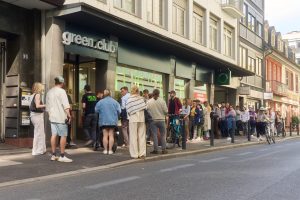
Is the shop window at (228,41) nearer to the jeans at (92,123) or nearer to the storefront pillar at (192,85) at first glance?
the storefront pillar at (192,85)

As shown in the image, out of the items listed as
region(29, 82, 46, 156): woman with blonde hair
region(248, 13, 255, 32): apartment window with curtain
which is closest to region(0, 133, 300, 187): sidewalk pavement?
region(29, 82, 46, 156): woman with blonde hair

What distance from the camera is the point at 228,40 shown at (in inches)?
1231

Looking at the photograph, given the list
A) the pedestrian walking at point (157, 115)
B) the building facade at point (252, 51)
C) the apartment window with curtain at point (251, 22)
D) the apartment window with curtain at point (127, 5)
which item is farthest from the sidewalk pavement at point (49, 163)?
the apartment window with curtain at point (251, 22)

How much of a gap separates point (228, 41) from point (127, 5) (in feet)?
46.3

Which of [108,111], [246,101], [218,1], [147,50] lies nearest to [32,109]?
[108,111]

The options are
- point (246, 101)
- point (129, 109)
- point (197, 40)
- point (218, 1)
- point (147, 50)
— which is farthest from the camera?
point (246, 101)

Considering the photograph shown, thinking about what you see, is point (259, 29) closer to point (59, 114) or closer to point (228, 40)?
point (228, 40)

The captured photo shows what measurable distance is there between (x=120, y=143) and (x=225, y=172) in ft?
24.8

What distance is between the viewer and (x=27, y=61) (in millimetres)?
14008

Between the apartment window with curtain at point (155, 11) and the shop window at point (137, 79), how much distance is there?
2.32m

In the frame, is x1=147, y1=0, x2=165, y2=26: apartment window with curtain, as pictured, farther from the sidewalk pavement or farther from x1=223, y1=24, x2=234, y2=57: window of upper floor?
x1=223, y1=24, x2=234, y2=57: window of upper floor

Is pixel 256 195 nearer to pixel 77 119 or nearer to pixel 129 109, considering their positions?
pixel 129 109

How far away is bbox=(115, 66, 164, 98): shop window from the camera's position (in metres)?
18.0

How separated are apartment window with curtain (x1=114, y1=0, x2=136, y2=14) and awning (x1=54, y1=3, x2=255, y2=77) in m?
1.24
